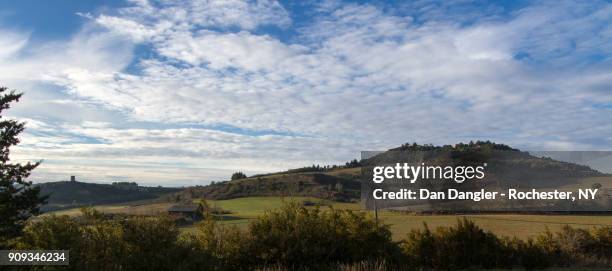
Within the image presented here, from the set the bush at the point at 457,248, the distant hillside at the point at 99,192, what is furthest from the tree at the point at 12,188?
the distant hillside at the point at 99,192

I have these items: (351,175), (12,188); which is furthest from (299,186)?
(12,188)

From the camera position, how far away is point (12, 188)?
17.1 metres

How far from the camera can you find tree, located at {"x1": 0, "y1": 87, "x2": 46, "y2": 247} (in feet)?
52.1

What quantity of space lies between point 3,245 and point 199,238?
469 cm

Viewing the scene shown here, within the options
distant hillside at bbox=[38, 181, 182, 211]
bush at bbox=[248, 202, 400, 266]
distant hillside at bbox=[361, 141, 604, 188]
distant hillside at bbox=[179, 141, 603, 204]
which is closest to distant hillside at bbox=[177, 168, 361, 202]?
distant hillside at bbox=[179, 141, 603, 204]

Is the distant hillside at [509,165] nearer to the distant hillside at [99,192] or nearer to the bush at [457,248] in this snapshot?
the bush at [457,248]

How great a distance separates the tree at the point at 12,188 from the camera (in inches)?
625

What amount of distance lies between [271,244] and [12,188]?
10709 millimetres

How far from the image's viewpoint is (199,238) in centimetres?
1298

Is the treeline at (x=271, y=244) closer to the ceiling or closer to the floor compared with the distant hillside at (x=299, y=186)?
closer to the floor

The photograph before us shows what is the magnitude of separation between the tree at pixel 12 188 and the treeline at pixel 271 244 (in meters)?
4.70

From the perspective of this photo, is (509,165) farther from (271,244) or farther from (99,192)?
(99,192)

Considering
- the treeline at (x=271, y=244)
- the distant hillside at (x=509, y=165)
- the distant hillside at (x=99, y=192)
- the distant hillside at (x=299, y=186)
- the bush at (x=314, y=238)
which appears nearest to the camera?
the treeline at (x=271, y=244)

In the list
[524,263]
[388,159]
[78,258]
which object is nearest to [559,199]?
Result: [388,159]
